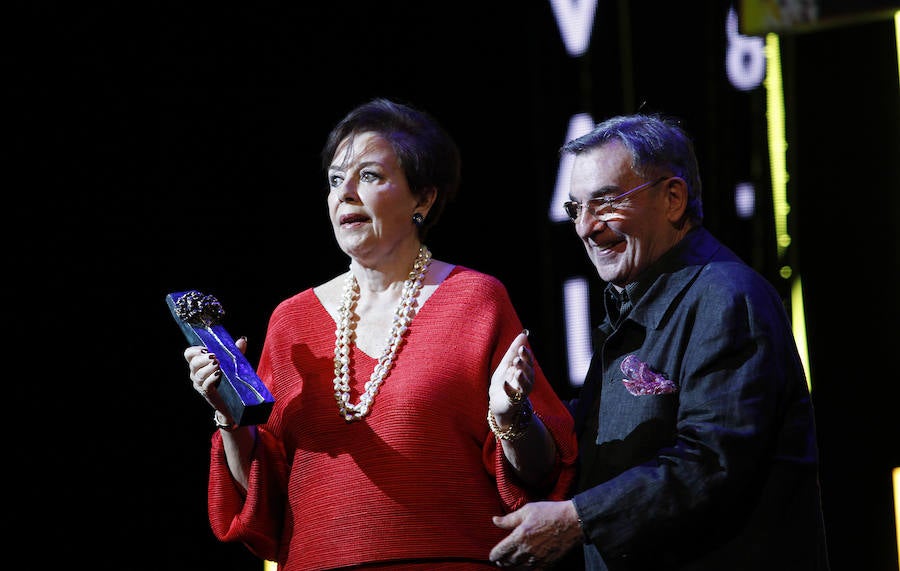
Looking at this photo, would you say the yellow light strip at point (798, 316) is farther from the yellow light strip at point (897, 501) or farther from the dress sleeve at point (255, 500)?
the dress sleeve at point (255, 500)

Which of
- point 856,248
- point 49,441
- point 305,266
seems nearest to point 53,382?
point 49,441

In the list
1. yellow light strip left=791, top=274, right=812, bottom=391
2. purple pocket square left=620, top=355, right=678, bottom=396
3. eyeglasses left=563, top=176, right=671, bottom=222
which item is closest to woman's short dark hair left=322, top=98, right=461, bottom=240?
eyeglasses left=563, top=176, right=671, bottom=222

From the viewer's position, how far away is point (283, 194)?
388 cm

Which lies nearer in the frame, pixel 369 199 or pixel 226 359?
pixel 226 359

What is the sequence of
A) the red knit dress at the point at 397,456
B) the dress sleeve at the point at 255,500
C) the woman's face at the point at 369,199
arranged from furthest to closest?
the woman's face at the point at 369,199 → the dress sleeve at the point at 255,500 → the red knit dress at the point at 397,456

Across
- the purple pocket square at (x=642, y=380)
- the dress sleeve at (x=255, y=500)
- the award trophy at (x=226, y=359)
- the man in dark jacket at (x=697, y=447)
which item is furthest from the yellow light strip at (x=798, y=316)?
the award trophy at (x=226, y=359)

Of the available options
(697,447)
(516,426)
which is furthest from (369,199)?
(697,447)

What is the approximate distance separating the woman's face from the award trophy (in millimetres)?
316

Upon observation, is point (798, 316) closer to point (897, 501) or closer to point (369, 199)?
point (897, 501)

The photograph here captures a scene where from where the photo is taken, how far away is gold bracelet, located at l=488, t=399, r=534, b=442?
81.6 inches

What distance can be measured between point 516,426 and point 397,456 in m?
0.25

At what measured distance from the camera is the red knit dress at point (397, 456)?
2.15 meters

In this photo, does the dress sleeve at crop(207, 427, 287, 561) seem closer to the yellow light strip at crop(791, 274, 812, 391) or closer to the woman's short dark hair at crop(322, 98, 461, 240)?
the woman's short dark hair at crop(322, 98, 461, 240)

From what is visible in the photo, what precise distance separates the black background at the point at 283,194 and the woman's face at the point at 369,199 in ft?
4.27
